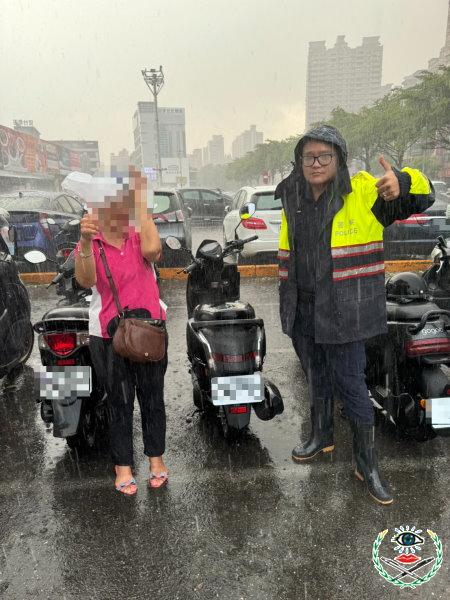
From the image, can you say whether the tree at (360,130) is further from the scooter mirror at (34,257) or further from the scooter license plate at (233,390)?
the scooter license plate at (233,390)

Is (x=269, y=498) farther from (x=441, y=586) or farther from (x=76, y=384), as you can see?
(x=76, y=384)

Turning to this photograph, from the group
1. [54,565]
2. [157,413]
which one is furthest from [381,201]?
[54,565]

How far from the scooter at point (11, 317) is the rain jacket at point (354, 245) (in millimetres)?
2477

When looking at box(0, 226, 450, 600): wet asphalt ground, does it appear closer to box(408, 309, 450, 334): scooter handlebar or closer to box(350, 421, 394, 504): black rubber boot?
box(350, 421, 394, 504): black rubber boot

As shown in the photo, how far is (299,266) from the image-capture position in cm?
264

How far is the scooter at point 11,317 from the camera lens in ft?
Result: 12.1

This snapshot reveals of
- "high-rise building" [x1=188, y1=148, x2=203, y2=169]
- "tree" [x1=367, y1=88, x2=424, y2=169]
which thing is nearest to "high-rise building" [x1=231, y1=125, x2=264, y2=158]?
"high-rise building" [x1=188, y1=148, x2=203, y2=169]

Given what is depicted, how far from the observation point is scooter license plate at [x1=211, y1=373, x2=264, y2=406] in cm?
282

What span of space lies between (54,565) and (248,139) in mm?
128753

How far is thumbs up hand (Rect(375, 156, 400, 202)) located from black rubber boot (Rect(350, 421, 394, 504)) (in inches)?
47.8

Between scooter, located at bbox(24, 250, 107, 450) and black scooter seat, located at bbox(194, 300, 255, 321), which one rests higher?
black scooter seat, located at bbox(194, 300, 255, 321)

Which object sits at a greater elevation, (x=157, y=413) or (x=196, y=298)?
(x=196, y=298)

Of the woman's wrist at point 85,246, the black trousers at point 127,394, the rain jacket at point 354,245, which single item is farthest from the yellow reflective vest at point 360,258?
the woman's wrist at point 85,246

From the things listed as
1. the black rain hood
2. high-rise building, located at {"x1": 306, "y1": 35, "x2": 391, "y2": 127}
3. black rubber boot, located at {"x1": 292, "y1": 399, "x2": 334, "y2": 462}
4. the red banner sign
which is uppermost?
high-rise building, located at {"x1": 306, "y1": 35, "x2": 391, "y2": 127}
